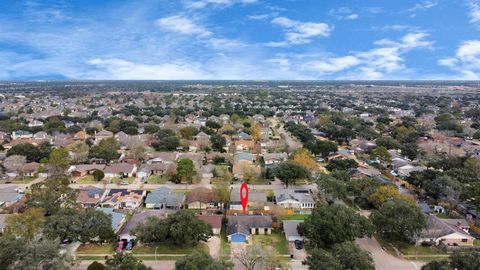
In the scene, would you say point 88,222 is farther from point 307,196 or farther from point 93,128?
point 93,128

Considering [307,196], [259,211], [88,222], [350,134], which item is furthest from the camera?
[350,134]

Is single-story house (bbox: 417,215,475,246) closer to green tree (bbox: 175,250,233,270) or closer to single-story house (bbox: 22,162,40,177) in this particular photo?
green tree (bbox: 175,250,233,270)

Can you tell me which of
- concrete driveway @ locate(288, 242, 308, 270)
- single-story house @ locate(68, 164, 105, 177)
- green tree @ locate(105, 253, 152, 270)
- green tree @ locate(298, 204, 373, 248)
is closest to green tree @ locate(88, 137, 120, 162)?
single-story house @ locate(68, 164, 105, 177)

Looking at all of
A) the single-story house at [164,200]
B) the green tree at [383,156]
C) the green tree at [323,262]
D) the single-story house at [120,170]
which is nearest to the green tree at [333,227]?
the green tree at [323,262]

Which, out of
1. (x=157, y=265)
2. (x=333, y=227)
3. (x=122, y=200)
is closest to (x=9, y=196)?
(x=122, y=200)

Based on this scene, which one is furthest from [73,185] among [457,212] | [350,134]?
[350,134]

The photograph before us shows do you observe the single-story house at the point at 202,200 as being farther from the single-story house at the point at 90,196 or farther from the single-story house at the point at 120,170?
the single-story house at the point at 120,170
